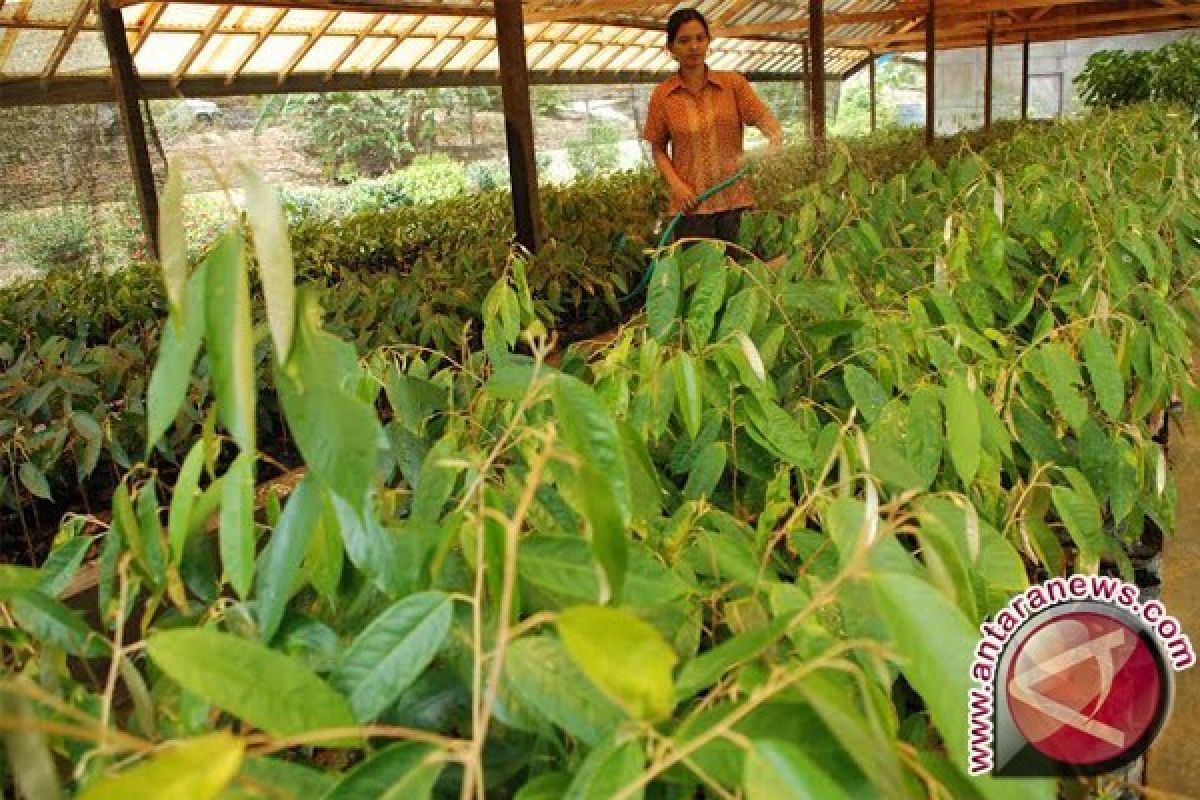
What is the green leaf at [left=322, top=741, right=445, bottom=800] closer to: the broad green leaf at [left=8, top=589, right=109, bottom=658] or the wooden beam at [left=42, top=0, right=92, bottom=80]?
the broad green leaf at [left=8, top=589, right=109, bottom=658]

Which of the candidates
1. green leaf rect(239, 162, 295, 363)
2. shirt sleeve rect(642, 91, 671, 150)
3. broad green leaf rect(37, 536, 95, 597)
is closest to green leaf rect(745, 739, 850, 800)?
green leaf rect(239, 162, 295, 363)

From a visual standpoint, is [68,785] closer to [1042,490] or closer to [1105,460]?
[1042,490]

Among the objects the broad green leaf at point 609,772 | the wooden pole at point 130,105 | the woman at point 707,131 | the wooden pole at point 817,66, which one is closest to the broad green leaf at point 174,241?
the broad green leaf at point 609,772

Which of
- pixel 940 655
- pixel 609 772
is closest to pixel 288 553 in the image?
pixel 609 772

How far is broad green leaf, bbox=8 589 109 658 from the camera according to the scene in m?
0.61

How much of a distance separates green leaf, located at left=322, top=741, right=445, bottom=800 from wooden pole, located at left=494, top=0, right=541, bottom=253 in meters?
3.53

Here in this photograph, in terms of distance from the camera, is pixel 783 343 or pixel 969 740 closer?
pixel 969 740

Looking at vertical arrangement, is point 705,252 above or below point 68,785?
above

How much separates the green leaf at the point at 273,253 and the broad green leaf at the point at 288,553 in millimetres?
123

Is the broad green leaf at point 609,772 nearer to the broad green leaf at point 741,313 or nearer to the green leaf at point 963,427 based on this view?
the green leaf at point 963,427

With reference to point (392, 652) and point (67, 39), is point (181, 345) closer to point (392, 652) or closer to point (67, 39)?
point (392, 652)

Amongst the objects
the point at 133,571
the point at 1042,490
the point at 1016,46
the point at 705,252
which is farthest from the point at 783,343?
the point at 1016,46

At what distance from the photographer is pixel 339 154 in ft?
41.6

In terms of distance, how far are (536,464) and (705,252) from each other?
2.85 ft
